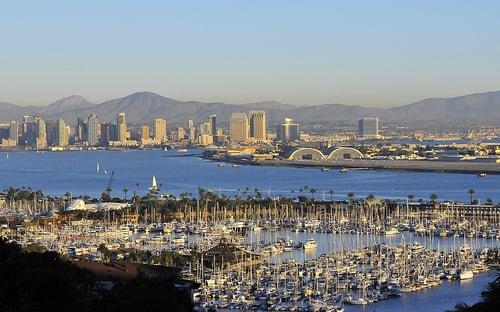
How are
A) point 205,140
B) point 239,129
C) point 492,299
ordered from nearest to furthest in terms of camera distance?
1. point 492,299
2. point 205,140
3. point 239,129

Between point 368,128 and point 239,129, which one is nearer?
point 239,129

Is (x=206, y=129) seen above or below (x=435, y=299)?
above

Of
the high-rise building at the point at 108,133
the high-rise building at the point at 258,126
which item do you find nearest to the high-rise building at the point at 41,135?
the high-rise building at the point at 108,133

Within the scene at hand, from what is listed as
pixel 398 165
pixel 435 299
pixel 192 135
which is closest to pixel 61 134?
pixel 192 135

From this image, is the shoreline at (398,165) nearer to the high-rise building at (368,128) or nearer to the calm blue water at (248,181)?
the calm blue water at (248,181)

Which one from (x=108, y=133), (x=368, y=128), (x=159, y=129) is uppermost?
(x=159, y=129)

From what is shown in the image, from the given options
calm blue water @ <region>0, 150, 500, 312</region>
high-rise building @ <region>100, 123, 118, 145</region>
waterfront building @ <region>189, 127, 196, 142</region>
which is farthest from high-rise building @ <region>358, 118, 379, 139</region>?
calm blue water @ <region>0, 150, 500, 312</region>

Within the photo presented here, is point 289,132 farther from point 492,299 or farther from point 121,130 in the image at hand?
point 492,299

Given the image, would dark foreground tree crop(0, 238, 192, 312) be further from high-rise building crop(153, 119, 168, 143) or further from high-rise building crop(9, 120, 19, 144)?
high-rise building crop(9, 120, 19, 144)
